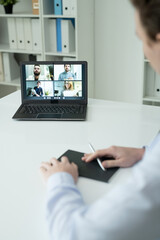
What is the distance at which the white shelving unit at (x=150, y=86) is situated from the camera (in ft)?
9.43

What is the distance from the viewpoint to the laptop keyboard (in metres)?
1.64

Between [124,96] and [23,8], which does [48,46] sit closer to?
[23,8]

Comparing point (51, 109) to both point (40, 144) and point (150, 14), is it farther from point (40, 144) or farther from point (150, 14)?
point (150, 14)

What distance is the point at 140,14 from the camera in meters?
0.64

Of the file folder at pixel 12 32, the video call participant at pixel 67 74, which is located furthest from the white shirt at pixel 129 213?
the file folder at pixel 12 32

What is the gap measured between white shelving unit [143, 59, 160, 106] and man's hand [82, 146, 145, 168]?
1.85m

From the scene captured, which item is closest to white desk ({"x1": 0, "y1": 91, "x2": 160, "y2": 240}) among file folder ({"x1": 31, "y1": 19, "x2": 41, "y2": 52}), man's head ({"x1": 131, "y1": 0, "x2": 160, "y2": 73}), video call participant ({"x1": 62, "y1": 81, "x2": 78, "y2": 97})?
video call participant ({"x1": 62, "y1": 81, "x2": 78, "y2": 97})

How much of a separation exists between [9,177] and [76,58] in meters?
2.06

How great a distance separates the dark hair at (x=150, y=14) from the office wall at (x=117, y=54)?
2451 millimetres

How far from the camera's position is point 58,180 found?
33.7 inches

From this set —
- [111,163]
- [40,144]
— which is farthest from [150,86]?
[111,163]

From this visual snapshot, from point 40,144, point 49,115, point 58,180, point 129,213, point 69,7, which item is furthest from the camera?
point 69,7

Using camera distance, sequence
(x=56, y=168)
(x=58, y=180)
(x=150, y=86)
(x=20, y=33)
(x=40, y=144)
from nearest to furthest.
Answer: (x=58, y=180), (x=56, y=168), (x=40, y=144), (x=150, y=86), (x=20, y=33)

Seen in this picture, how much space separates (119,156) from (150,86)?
195 centimetres
